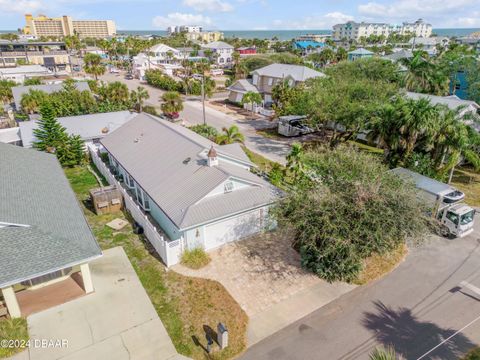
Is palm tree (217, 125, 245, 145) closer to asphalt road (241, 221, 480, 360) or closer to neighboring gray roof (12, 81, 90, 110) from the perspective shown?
asphalt road (241, 221, 480, 360)

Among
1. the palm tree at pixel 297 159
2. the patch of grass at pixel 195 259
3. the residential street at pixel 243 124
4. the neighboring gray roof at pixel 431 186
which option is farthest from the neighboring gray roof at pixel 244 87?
the patch of grass at pixel 195 259

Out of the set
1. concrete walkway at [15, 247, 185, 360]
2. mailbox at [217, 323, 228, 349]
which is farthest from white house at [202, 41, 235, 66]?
mailbox at [217, 323, 228, 349]

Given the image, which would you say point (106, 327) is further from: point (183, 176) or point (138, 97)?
point (138, 97)

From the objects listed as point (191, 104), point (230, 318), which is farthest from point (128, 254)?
point (191, 104)

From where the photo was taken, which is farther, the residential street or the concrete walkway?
the residential street

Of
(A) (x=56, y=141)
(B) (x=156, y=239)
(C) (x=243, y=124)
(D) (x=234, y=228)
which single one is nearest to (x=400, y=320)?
(D) (x=234, y=228)

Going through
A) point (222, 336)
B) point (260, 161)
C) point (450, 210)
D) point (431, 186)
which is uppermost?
point (431, 186)

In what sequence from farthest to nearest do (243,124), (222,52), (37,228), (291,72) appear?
(222,52) < (291,72) < (243,124) < (37,228)

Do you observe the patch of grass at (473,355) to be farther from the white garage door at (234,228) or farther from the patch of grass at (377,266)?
the white garage door at (234,228)
